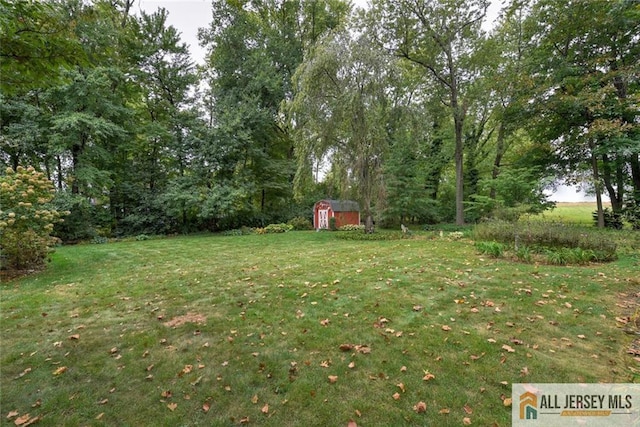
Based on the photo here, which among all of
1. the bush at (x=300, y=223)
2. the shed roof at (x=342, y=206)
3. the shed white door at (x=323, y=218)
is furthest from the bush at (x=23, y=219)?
the shed roof at (x=342, y=206)

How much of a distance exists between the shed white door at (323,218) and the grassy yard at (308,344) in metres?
12.1

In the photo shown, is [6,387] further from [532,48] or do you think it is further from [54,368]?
[532,48]

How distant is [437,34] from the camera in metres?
14.8

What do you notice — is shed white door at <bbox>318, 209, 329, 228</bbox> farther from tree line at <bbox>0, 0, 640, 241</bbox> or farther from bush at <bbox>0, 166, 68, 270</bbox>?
bush at <bbox>0, 166, 68, 270</bbox>

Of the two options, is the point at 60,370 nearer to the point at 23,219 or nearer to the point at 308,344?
the point at 308,344

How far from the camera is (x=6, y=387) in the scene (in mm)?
2646

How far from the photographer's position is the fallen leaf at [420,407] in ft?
7.41

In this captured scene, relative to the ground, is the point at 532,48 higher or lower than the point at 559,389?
higher

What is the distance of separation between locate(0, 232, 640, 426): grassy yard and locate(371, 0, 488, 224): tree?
39.7 ft

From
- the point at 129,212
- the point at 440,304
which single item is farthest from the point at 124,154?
the point at 440,304

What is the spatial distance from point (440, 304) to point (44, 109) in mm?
18939

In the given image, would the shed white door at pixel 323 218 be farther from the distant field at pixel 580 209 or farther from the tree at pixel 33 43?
the tree at pixel 33 43

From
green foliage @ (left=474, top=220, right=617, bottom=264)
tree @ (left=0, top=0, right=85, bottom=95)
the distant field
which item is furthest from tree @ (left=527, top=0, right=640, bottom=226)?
tree @ (left=0, top=0, right=85, bottom=95)

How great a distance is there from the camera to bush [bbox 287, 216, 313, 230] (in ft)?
61.9
